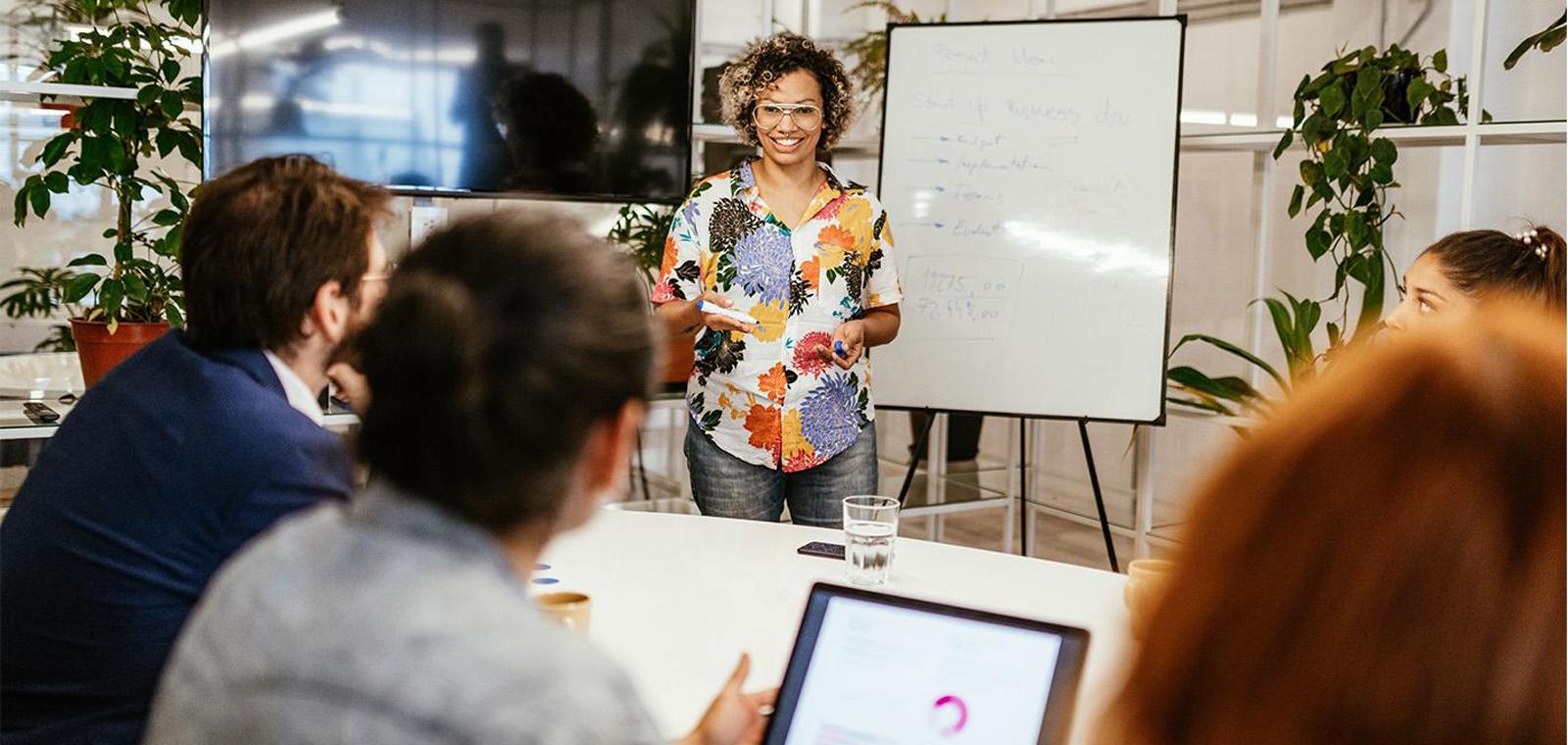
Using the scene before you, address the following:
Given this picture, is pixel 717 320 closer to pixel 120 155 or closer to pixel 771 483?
pixel 771 483

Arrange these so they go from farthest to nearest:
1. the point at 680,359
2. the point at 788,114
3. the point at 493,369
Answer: the point at 680,359 → the point at 788,114 → the point at 493,369

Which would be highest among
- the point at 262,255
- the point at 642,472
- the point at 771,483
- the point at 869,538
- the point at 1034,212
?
the point at 1034,212

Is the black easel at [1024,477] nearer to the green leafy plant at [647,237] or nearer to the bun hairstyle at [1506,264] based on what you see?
the green leafy plant at [647,237]

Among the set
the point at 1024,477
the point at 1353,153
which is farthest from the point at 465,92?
the point at 1353,153

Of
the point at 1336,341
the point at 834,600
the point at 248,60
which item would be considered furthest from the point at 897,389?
the point at 834,600

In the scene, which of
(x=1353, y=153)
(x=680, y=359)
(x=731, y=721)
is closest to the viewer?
(x=731, y=721)

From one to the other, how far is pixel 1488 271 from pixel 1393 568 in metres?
1.81

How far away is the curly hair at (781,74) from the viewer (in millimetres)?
2771

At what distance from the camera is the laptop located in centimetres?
108

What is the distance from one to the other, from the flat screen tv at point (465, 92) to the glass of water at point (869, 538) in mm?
1724

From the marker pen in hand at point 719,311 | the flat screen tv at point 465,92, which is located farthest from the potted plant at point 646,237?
the marker pen in hand at point 719,311

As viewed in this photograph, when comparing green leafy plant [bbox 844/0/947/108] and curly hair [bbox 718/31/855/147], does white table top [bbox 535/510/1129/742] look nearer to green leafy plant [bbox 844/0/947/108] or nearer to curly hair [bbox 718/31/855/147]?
curly hair [bbox 718/31/855/147]

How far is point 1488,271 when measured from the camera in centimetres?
211

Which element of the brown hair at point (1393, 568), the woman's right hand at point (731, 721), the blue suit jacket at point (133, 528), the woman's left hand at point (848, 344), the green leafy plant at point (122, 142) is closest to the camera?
the brown hair at point (1393, 568)
